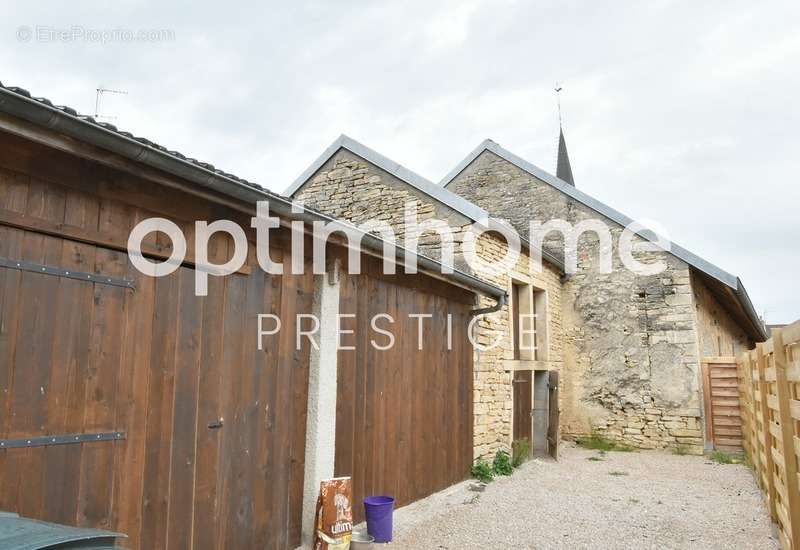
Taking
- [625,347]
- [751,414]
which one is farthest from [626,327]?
[751,414]

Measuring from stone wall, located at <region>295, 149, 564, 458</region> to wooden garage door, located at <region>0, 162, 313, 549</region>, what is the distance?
154 inches

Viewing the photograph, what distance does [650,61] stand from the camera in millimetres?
7215

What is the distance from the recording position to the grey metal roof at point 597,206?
9.41 meters

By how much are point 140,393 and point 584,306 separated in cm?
926

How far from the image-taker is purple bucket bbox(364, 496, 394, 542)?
170 inches

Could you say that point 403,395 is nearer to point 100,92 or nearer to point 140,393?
point 140,393

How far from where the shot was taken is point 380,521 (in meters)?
4.32

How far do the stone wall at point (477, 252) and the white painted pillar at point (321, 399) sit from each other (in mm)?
3253

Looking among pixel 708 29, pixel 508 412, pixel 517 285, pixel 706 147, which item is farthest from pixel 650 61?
pixel 706 147

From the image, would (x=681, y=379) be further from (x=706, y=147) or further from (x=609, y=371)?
(x=706, y=147)

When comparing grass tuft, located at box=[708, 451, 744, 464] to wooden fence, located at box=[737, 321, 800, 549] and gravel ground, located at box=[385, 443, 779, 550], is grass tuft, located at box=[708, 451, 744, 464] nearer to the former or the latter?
gravel ground, located at box=[385, 443, 779, 550]

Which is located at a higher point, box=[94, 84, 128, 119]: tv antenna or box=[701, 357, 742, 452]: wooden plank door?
box=[94, 84, 128, 119]: tv antenna

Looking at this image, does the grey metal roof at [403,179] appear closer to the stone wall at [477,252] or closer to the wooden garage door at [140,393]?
the stone wall at [477,252]

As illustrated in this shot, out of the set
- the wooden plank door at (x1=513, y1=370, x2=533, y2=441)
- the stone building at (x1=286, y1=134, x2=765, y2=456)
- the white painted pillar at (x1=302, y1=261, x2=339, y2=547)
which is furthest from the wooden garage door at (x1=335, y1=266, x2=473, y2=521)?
the wooden plank door at (x1=513, y1=370, x2=533, y2=441)
